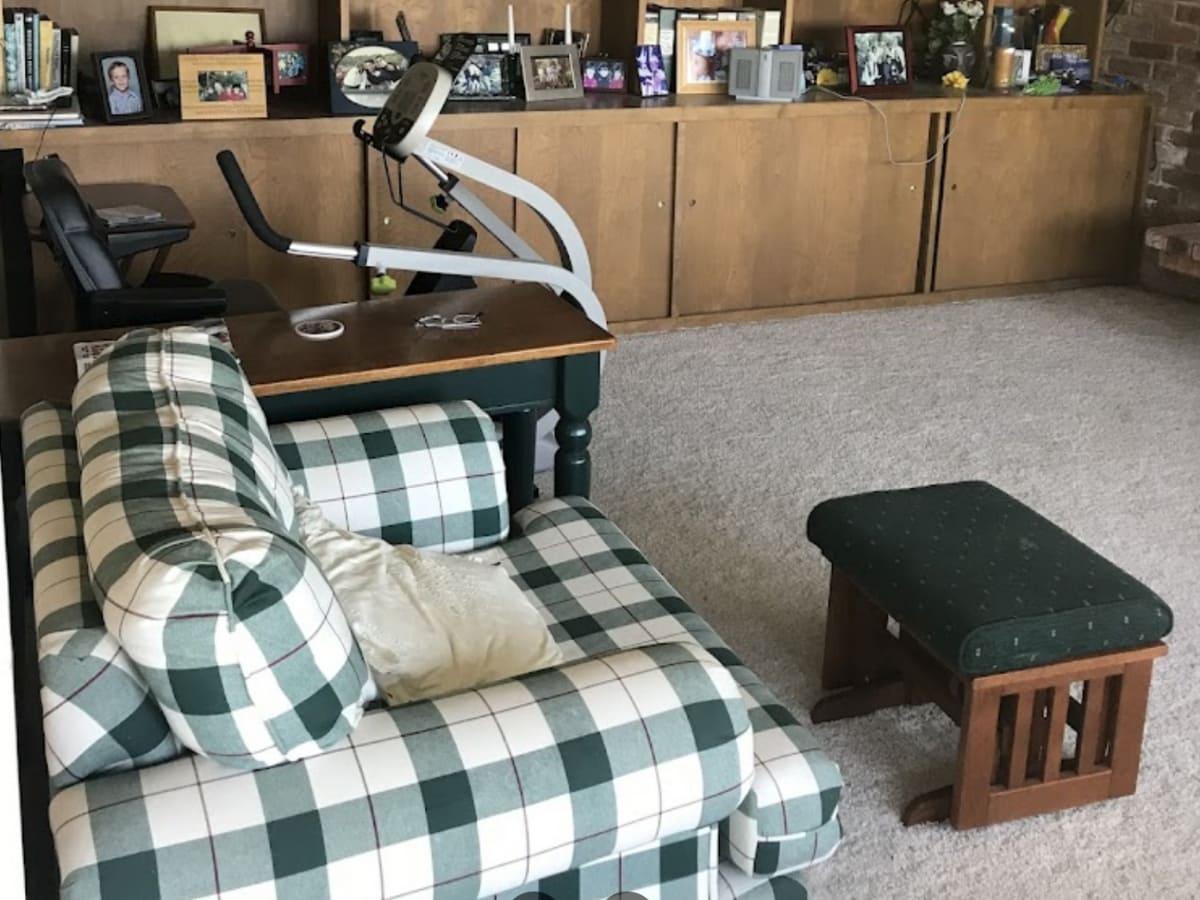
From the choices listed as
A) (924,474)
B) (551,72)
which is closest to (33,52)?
(551,72)

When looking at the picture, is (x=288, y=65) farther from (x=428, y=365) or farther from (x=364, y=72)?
(x=428, y=365)

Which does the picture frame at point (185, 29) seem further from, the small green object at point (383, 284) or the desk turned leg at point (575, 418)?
the desk turned leg at point (575, 418)

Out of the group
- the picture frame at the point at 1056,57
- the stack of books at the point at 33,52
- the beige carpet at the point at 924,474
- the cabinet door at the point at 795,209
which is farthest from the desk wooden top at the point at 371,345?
the picture frame at the point at 1056,57

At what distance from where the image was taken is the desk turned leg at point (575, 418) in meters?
2.70

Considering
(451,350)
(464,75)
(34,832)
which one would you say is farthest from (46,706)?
(464,75)

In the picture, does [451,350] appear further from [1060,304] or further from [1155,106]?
[1155,106]

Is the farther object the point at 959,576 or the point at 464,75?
the point at 464,75

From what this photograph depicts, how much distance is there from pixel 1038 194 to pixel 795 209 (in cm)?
98

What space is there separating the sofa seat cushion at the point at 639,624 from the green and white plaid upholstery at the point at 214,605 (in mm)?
503

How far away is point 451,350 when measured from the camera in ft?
8.50

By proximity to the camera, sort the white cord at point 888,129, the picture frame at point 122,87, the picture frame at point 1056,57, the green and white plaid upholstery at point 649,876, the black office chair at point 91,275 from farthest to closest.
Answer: the picture frame at point 1056,57 → the white cord at point 888,129 → the picture frame at point 122,87 → the black office chair at point 91,275 → the green and white plaid upholstery at point 649,876

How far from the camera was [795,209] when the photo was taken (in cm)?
491

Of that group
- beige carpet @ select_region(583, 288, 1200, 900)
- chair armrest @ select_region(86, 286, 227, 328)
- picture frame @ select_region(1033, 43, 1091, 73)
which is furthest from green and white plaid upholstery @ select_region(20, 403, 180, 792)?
picture frame @ select_region(1033, 43, 1091, 73)

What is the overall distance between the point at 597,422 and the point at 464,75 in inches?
51.2
